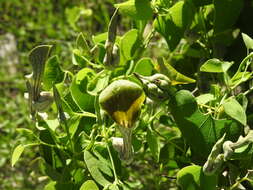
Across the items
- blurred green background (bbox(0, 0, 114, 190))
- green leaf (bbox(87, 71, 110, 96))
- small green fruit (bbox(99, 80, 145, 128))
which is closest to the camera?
small green fruit (bbox(99, 80, 145, 128))

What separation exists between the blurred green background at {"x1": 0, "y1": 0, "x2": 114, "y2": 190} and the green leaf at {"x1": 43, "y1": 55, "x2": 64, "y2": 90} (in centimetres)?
60

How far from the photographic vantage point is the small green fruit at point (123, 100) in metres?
0.35

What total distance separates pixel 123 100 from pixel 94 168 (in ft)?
0.35

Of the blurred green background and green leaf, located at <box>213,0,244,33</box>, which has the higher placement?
green leaf, located at <box>213,0,244,33</box>

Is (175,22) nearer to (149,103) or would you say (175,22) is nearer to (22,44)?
(149,103)

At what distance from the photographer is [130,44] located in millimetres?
484

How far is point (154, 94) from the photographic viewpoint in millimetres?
389

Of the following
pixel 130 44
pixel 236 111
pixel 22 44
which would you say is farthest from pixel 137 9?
pixel 22 44

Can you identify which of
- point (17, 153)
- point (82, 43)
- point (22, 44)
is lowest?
point (22, 44)

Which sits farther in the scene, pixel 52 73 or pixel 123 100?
pixel 52 73

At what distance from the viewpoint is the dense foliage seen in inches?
15.5

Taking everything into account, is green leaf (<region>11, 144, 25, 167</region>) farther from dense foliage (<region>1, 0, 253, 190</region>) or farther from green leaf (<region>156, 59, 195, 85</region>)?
green leaf (<region>156, 59, 195, 85</region>)

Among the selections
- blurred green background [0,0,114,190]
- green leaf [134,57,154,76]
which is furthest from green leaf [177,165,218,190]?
blurred green background [0,0,114,190]

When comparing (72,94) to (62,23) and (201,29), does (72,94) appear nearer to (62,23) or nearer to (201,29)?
(201,29)
